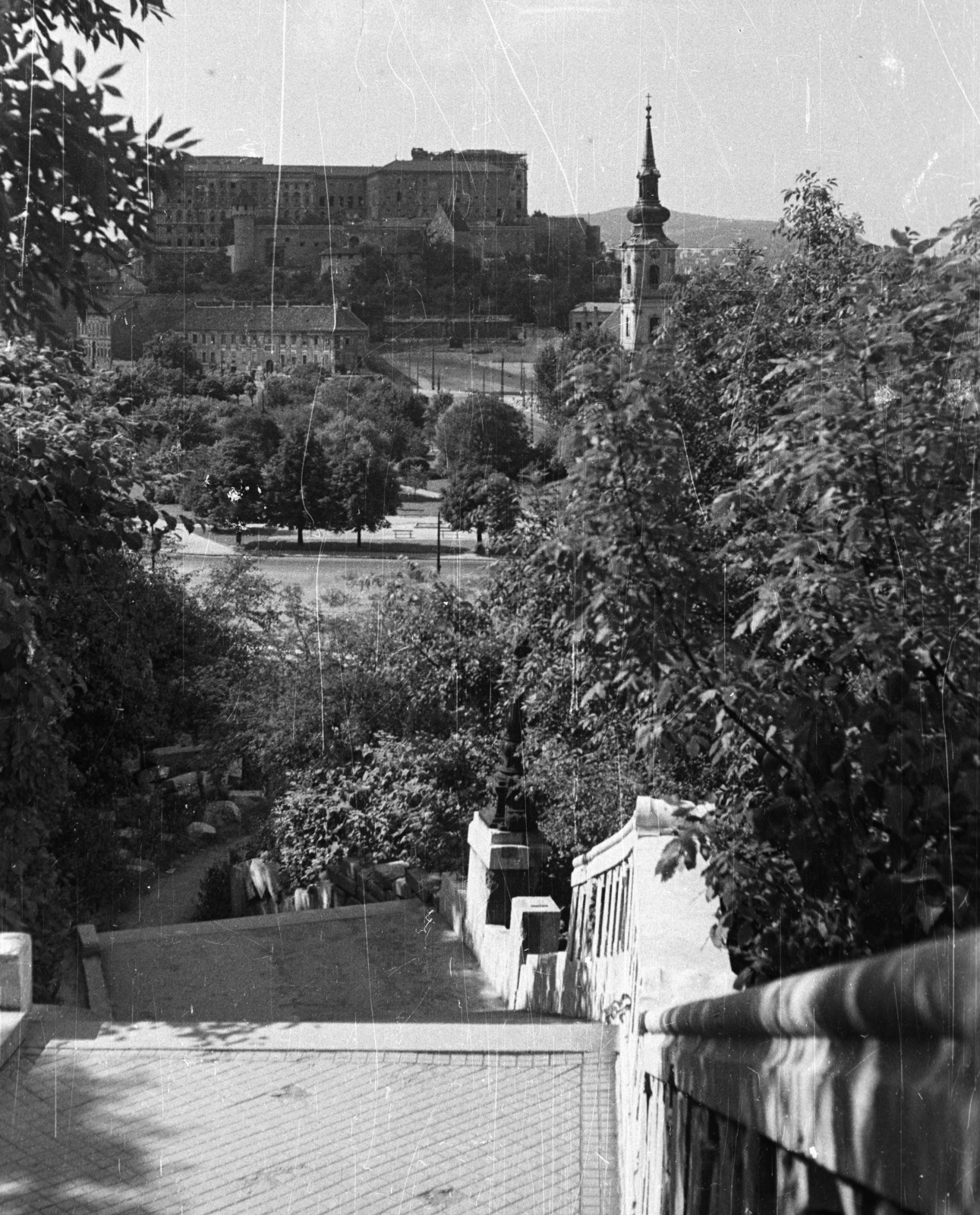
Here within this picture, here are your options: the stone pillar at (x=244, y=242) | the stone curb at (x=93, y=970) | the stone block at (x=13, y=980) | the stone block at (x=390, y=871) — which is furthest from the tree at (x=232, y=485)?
the stone block at (x=13, y=980)

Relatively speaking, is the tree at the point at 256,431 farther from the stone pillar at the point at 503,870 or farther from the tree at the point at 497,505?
the stone pillar at the point at 503,870

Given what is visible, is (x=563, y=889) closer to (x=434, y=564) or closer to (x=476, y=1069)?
(x=434, y=564)

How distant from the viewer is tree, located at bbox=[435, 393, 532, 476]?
32.7 ft

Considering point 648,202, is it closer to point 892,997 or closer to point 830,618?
point 830,618

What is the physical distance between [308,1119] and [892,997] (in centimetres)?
369

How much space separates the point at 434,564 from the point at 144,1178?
23.6 ft

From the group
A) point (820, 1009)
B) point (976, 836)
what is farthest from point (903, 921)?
point (820, 1009)

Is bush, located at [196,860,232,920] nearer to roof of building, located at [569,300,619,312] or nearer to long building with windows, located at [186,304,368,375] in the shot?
long building with windows, located at [186,304,368,375]

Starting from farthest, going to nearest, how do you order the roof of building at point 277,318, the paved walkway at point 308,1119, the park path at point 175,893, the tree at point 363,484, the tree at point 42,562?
the roof of building at point 277,318, the tree at point 363,484, the park path at point 175,893, the tree at point 42,562, the paved walkway at point 308,1119

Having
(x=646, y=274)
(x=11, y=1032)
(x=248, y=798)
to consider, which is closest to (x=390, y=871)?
(x=248, y=798)

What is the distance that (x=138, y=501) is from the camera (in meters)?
6.89

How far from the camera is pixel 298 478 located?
1110 cm

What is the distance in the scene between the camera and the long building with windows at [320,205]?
9.36 metres

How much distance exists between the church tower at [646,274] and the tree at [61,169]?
2.71 metres
